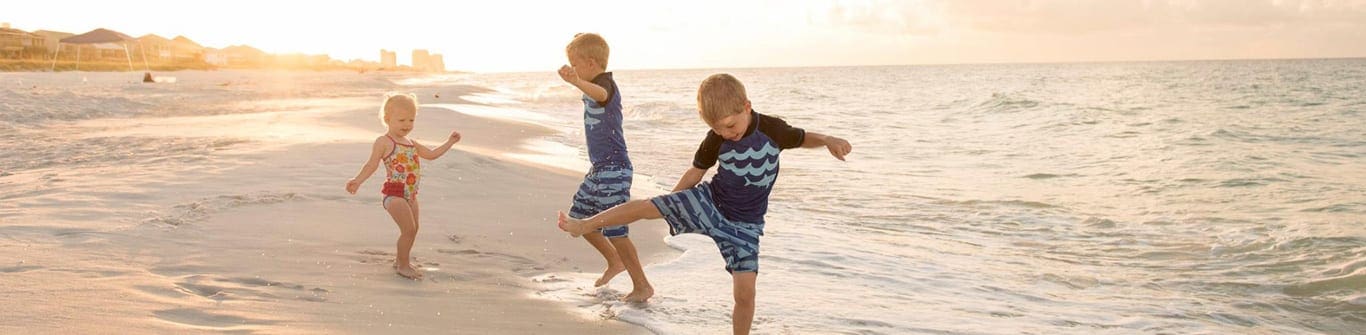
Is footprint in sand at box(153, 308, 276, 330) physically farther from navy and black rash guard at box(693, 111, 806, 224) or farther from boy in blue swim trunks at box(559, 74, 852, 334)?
navy and black rash guard at box(693, 111, 806, 224)

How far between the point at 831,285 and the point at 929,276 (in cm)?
81

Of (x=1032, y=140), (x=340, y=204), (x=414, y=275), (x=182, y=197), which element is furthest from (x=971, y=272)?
(x=1032, y=140)

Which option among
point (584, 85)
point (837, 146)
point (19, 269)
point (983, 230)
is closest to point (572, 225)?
point (584, 85)

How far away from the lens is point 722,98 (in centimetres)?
348

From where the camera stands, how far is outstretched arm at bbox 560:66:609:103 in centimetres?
416

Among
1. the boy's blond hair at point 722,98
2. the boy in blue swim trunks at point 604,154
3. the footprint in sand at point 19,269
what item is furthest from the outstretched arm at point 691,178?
the footprint in sand at point 19,269

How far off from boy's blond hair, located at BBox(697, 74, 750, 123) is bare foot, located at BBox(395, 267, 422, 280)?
195 cm

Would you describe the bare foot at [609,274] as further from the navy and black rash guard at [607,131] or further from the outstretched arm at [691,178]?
the outstretched arm at [691,178]

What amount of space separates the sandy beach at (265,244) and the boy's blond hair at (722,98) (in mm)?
1141

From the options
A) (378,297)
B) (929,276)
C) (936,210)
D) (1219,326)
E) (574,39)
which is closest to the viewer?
(378,297)

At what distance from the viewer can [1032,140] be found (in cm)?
1909

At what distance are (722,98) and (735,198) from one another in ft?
1.43

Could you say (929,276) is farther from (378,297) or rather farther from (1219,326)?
(378,297)

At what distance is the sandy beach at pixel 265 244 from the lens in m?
3.72
